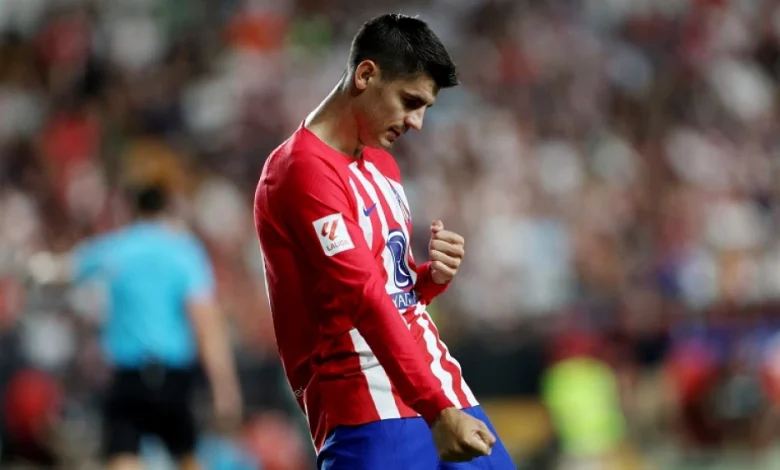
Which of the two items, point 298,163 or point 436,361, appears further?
point 436,361

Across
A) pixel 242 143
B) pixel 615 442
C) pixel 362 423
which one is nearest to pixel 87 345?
pixel 242 143

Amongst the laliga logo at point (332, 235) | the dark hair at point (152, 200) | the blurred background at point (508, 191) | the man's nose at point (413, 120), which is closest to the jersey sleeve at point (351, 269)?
the laliga logo at point (332, 235)

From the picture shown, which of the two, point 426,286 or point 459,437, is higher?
point 426,286

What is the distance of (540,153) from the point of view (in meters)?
14.3

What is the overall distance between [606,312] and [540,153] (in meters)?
2.21

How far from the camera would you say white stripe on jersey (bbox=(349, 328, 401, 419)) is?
155 inches

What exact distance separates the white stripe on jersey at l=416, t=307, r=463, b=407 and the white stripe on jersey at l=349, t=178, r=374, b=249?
0.35m

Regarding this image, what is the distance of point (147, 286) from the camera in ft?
26.5

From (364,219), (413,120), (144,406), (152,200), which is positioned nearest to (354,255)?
(364,219)

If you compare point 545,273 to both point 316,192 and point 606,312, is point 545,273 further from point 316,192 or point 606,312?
point 316,192

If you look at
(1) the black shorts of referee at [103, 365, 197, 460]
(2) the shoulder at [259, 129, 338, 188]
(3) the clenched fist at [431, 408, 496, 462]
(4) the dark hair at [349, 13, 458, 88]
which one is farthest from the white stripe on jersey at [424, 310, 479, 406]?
(1) the black shorts of referee at [103, 365, 197, 460]

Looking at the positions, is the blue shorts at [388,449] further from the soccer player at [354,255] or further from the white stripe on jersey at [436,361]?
the white stripe on jersey at [436,361]

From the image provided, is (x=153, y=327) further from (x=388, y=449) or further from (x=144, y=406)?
(x=388, y=449)

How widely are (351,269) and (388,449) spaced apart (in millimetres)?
538
